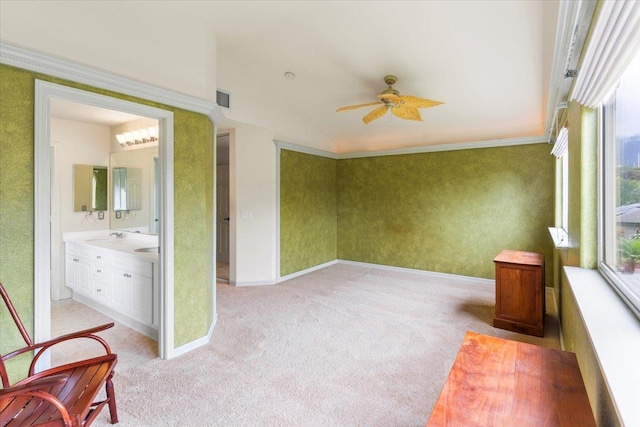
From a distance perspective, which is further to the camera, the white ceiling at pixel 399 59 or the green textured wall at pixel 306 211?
the green textured wall at pixel 306 211

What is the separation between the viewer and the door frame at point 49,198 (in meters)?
1.89

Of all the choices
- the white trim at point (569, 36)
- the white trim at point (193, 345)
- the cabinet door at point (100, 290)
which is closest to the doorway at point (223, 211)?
the cabinet door at point (100, 290)

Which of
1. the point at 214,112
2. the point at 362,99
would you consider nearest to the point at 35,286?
the point at 214,112

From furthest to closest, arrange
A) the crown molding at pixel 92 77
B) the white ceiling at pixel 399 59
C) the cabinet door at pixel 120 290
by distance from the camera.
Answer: the cabinet door at pixel 120 290 → the white ceiling at pixel 399 59 → the crown molding at pixel 92 77

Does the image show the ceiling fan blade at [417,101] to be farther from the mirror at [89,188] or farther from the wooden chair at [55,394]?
the mirror at [89,188]

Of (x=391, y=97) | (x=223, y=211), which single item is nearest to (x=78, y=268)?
(x=223, y=211)

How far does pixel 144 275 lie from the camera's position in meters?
2.97

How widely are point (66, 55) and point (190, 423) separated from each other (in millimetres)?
2418

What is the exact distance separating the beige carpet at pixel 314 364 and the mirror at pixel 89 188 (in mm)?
2106

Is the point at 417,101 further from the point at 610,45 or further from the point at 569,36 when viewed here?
the point at 610,45

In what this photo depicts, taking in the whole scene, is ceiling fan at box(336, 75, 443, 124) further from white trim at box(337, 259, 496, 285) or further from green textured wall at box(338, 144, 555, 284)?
white trim at box(337, 259, 496, 285)

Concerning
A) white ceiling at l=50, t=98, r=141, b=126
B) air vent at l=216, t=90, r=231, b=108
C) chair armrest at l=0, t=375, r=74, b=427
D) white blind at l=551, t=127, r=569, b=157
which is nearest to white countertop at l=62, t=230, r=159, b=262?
white ceiling at l=50, t=98, r=141, b=126

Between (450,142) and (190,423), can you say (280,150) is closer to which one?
(450,142)

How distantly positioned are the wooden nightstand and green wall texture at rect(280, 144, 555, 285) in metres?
1.54
